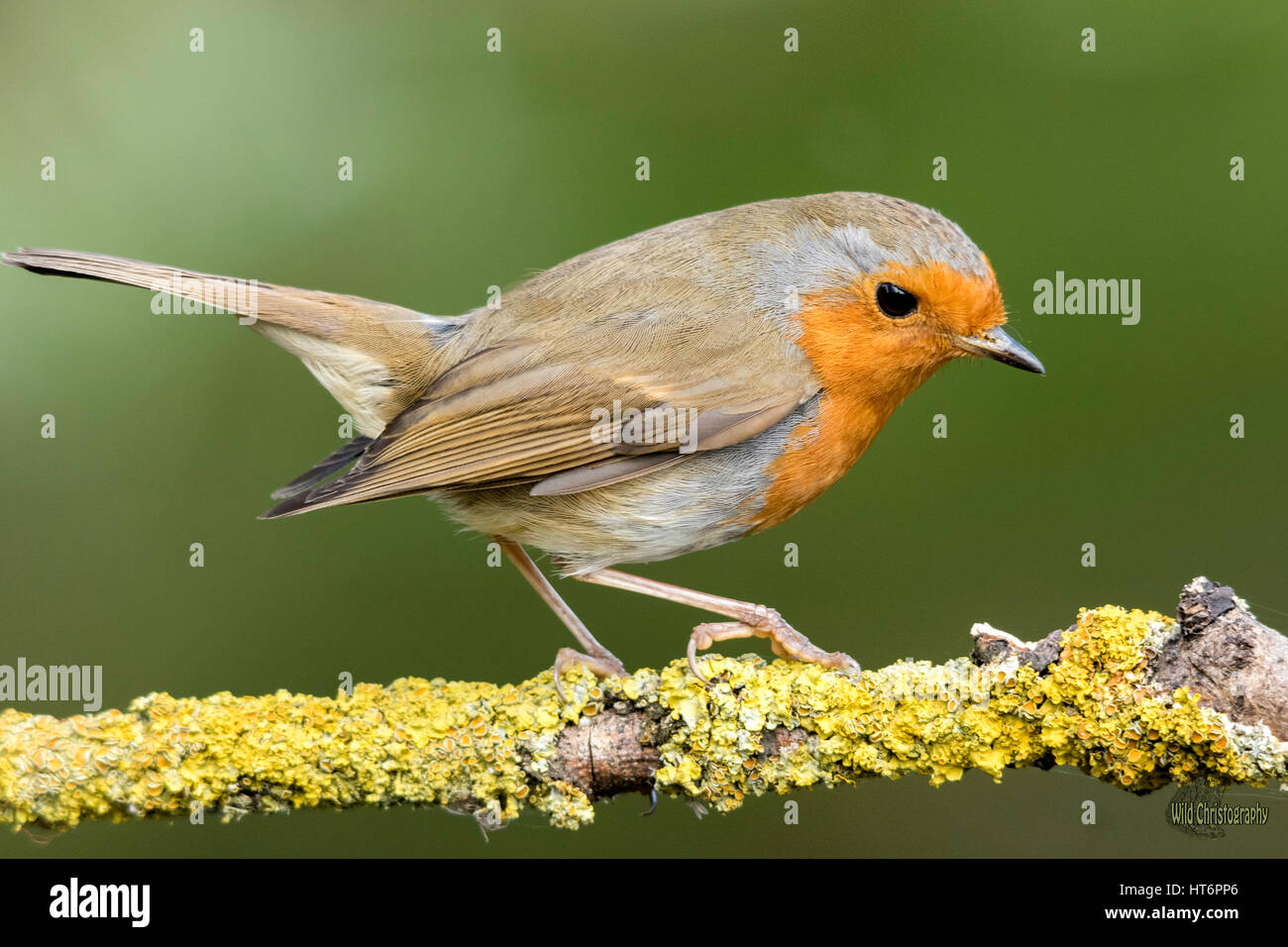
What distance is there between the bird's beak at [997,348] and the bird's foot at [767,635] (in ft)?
3.45

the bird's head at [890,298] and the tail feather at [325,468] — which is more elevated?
the bird's head at [890,298]

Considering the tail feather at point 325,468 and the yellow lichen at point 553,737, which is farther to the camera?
the tail feather at point 325,468

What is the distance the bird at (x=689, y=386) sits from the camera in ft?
12.6

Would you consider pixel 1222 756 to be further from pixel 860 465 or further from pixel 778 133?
pixel 778 133

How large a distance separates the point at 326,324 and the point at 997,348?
2.24 metres

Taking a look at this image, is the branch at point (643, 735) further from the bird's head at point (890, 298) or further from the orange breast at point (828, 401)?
the bird's head at point (890, 298)

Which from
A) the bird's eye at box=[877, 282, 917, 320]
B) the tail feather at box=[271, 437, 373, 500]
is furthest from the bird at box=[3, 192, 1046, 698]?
the tail feather at box=[271, 437, 373, 500]

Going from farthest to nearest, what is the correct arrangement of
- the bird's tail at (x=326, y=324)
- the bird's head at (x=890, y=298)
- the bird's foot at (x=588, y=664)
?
the bird's tail at (x=326, y=324) → the bird's head at (x=890, y=298) → the bird's foot at (x=588, y=664)

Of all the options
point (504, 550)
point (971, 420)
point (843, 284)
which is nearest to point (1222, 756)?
point (843, 284)

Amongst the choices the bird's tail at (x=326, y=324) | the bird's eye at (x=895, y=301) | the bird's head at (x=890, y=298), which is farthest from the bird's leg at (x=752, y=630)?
the bird's tail at (x=326, y=324)

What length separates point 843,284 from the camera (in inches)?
155

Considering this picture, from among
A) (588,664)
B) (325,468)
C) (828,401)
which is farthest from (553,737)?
(325,468)

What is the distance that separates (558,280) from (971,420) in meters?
1.70

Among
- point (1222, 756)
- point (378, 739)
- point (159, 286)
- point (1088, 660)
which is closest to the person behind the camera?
point (1222, 756)
